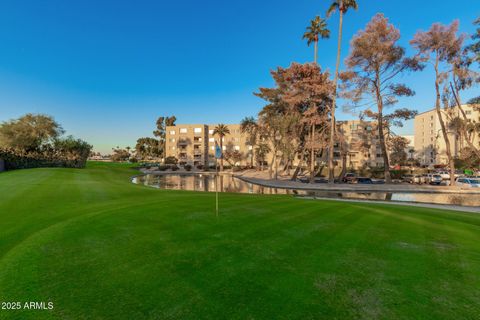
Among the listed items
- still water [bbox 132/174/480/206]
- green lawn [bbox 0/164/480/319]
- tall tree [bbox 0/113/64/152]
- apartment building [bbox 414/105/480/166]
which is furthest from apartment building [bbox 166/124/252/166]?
green lawn [bbox 0/164/480/319]

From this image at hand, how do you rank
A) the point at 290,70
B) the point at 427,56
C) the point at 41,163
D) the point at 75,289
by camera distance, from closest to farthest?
the point at 75,289, the point at 427,56, the point at 290,70, the point at 41,163

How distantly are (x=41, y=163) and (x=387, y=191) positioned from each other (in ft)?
209

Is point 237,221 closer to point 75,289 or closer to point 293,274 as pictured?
point 293,274

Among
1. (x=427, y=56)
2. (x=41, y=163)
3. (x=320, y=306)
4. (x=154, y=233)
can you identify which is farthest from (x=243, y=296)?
(x=41, y=163)

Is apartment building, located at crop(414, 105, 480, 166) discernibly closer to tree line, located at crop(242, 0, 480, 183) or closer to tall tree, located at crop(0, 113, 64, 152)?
tree line, located at crop(242, 0, 480, 183)

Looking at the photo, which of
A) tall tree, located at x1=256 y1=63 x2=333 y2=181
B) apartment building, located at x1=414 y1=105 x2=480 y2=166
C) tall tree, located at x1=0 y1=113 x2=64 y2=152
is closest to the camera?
tall tree, located at x1=256 y1=63 x2=333 y2=181

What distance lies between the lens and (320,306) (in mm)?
3418

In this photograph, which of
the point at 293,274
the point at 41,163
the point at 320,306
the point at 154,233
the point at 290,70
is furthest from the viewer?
the point at 41,163

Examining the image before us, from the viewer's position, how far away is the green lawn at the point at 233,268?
132 inches

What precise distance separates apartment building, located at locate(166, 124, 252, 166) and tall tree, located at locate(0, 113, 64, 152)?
3945 cm

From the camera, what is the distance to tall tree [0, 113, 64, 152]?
148 feet

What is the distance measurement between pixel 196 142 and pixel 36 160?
1926 inches

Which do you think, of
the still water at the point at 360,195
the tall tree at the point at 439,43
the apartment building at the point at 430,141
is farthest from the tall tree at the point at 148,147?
the apartment building at the point at 430,141

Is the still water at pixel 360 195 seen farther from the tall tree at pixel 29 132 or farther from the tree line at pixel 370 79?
the tall tree at pixel 29 132
